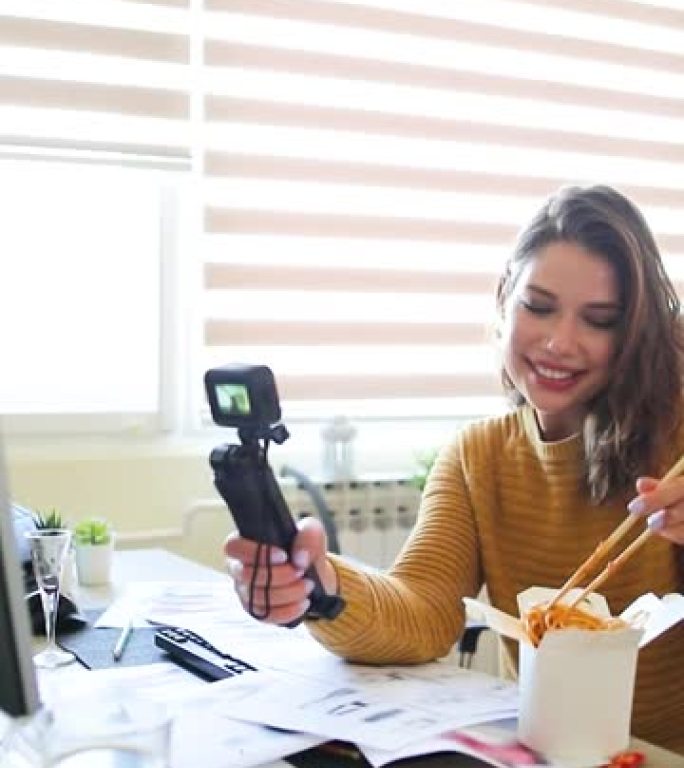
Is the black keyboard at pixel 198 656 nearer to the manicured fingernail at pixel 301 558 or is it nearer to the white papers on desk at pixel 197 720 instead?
the white papers on desk at pixel 197 720

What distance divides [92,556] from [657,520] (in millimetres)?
935

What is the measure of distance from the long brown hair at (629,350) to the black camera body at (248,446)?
1.90 feet

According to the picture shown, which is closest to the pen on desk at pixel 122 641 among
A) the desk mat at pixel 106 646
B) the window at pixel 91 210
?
the desk mat at pixel 106 646

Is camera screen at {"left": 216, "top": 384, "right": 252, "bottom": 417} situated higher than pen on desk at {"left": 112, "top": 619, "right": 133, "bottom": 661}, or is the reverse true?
camera screen at {"left": 216, "top": 384, "right": 252, "bottom": 417}

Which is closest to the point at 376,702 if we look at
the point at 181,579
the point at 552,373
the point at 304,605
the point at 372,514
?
the point at 304,605

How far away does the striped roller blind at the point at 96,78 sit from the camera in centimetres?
238

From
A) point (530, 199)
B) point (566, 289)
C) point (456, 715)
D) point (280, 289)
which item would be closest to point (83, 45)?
point (280, 289)

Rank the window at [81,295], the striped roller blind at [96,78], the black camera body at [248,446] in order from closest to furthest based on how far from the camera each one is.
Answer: the black camera body at [248,446] → the striped roller blind at [96,78] → the window at [81,295]

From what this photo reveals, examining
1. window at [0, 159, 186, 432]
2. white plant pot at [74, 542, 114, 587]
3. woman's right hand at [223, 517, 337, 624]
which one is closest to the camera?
woman's right hand at [223, 517, 337, 624]

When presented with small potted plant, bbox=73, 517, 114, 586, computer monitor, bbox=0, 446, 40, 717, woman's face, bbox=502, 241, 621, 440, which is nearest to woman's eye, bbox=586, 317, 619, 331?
woman's face, bbox=502, 241, 621, 440

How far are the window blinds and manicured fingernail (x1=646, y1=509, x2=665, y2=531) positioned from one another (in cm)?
152

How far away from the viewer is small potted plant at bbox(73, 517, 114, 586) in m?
1.73

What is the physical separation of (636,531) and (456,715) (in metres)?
0.52

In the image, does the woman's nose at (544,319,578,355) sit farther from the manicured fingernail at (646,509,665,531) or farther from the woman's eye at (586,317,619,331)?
the manicured fingernail at (646,509,665,531)
